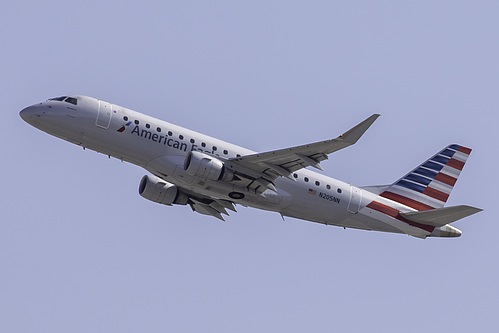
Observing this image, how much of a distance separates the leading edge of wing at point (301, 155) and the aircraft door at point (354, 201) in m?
5.49

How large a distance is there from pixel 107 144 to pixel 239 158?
291 inches

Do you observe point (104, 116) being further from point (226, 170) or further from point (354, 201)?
point (354, 201)

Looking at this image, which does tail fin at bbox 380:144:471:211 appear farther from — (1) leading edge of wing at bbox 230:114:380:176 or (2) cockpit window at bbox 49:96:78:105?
(2) cockpit window at bbox 49:96:78:105

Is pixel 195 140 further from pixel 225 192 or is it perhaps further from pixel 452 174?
pixel 452 174

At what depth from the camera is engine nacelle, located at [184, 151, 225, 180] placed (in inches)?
1747

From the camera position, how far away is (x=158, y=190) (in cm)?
5062

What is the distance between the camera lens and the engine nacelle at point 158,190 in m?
50.6

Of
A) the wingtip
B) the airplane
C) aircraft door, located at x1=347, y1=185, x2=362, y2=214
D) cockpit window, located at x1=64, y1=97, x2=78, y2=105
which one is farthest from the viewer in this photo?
aircraft door, located at x1=347, y1=185, x2=362, y2=214

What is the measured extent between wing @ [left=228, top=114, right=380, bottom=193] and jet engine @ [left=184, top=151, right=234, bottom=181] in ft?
4.13

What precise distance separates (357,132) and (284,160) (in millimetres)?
5912

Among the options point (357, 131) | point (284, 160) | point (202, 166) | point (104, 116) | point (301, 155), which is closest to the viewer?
point (357, 131)

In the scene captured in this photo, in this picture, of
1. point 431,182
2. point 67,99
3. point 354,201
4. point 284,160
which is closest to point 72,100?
point 67,99

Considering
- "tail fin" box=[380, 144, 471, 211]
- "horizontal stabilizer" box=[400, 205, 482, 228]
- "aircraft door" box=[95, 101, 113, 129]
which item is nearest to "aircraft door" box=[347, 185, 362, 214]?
"tail fin" box=[380, 144, 471, 211]

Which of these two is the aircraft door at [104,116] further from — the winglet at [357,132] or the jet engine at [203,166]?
the winglet at [357,132]
